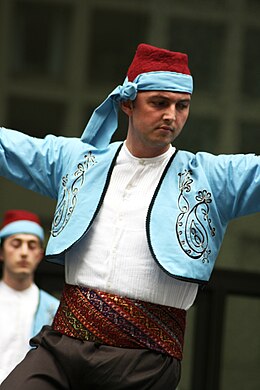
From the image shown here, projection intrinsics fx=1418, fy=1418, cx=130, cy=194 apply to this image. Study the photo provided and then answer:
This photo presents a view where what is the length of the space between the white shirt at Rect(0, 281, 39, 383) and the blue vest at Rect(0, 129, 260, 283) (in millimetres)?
2158

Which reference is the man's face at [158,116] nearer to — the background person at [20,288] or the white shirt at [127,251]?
the white shirt at [127,251]

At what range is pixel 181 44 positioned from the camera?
8492mm

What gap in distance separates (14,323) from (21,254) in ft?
1.24

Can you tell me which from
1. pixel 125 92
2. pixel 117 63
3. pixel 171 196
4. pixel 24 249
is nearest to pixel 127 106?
pixel 125 92

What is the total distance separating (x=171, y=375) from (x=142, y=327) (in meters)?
0.21

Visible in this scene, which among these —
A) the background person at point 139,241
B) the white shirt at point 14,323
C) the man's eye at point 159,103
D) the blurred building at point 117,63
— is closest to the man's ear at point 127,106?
the background person at point 139,241

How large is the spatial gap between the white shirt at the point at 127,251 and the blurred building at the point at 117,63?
3.23 meters

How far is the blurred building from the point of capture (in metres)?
8.47

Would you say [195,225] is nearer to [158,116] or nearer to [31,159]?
[158,116]

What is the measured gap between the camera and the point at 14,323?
7535 mm

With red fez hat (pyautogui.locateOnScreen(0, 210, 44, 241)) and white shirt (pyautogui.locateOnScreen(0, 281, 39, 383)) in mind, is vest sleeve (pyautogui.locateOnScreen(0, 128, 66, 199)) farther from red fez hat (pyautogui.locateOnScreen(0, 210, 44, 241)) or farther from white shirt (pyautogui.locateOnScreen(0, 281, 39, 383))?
red fez hat (pyautogui.locateOnScreen(0, 210, 44, 241))

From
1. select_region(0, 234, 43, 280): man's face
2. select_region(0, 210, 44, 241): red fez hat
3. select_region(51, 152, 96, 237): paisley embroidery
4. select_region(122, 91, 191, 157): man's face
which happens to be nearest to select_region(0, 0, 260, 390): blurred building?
select_region(0, 210, 44, 241): red fez hat

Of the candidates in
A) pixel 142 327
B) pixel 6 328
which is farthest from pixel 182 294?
pixel 6 328

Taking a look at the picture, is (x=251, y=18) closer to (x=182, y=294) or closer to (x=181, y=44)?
(x=181, y=44)
